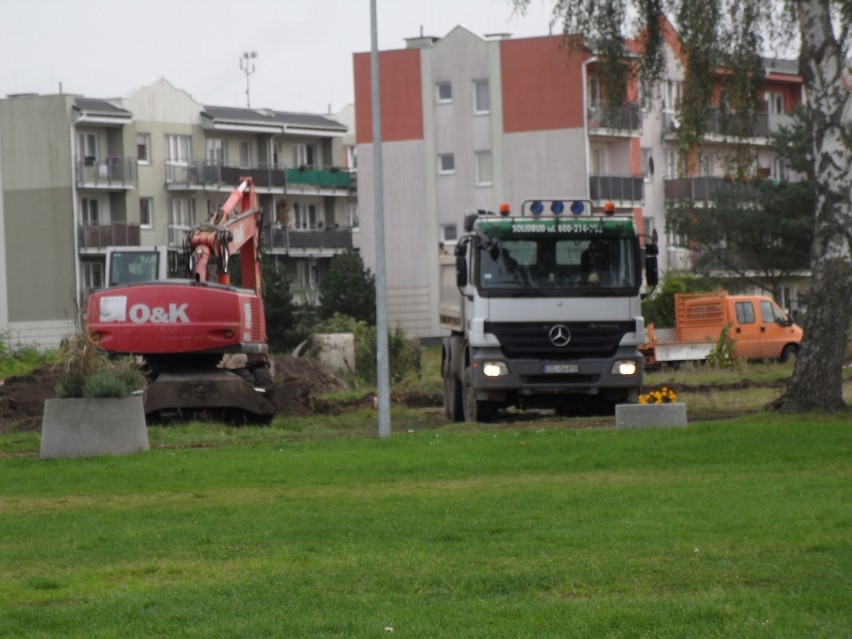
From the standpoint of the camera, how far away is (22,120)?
285 ft

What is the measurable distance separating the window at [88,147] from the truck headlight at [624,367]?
6371 centimetres

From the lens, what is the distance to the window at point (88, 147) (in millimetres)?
86938

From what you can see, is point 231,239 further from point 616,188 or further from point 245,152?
point 245,152

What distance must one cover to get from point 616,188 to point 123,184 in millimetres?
25909

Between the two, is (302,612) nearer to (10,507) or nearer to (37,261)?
(10,507)

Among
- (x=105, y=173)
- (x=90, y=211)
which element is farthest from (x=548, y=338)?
(x=90, y=211)

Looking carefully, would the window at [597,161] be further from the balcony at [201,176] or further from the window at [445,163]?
the balcony at [201,176]

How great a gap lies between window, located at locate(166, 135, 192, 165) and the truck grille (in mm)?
67189

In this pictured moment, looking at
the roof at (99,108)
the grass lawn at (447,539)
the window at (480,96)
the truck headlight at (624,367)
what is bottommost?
the grass lawn at (447,539)

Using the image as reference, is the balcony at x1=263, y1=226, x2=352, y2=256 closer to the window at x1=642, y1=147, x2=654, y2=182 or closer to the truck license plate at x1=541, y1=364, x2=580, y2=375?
the window at x1=642, y1=147, x2=654, y2=182

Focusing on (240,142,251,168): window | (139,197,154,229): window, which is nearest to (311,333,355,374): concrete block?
(139,197,154,229): window

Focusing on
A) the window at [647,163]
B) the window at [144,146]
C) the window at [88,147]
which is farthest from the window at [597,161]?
the window at [88,147]

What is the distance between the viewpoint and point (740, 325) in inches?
2013

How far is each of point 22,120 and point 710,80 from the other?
66.7 metres
